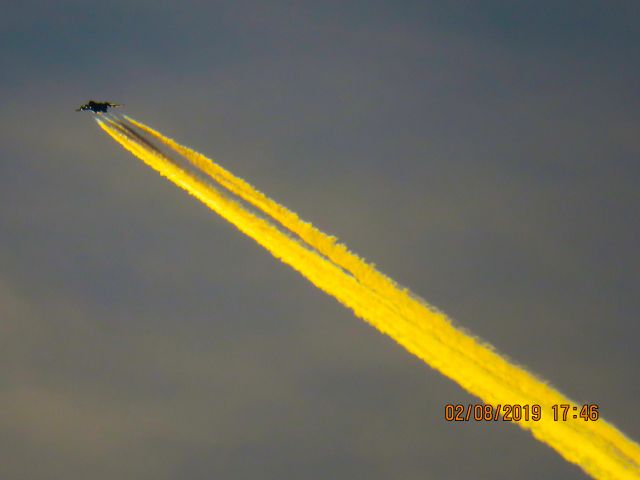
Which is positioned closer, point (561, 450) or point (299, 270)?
point (561, 450)

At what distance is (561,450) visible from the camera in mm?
91188

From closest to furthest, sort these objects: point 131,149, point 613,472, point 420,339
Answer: point 613,472
point 420,339
point 131,149

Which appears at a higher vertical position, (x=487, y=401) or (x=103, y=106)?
(x=103, y=106)

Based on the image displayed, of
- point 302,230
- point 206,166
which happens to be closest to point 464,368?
point 302,230

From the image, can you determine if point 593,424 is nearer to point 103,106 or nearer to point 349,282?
point 349,282

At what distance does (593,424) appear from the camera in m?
92.1

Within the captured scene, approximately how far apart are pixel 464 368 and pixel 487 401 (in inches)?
109

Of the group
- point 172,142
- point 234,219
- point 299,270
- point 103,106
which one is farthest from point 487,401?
point 103,106

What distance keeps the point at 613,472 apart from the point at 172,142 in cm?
3819

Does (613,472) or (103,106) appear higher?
(103,106)

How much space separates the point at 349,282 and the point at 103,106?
25.6 m

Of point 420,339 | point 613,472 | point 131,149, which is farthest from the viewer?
point 131,149

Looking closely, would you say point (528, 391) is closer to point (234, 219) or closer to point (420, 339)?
point (420, 339)

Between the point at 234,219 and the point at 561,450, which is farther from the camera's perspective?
the point at 234,219
